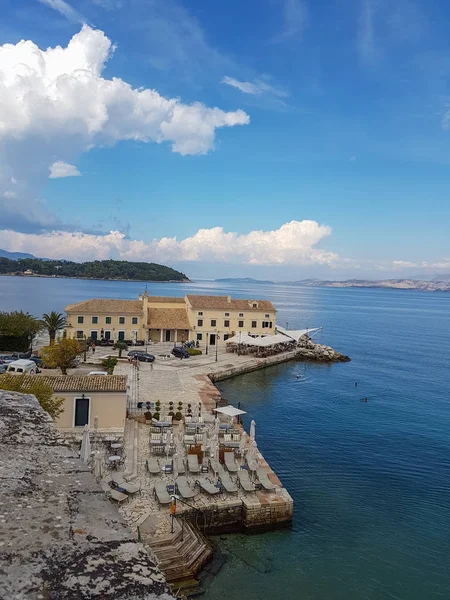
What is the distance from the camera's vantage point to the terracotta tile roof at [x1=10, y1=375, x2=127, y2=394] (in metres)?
22.1

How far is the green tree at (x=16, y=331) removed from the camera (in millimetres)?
41781

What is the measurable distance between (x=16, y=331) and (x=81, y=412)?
2290 cm

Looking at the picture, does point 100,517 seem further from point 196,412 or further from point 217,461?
point 196,412

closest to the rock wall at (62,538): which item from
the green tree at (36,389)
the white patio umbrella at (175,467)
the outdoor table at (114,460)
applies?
the white patio umbrella at (175,467)

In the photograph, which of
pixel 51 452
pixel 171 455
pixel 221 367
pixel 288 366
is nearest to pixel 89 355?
pixel 221 367

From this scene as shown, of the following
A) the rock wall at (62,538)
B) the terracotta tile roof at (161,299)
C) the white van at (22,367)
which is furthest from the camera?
the terracotta tile roof at (161,299)

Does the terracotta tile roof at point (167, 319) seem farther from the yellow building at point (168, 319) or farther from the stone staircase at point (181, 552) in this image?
the stone staircase at point (181, 552)

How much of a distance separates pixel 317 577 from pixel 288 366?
118 feet

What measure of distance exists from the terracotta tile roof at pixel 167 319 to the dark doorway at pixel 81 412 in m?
29.9

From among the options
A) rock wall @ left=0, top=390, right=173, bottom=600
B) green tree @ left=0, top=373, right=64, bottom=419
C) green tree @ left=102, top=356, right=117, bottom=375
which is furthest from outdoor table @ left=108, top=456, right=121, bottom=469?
green tree @ left=102, top=356, right=117, bottom=375

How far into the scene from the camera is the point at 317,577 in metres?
14.5

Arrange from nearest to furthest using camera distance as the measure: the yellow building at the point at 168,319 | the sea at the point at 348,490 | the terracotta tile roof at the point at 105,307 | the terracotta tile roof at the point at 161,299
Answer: the sea at the point at 348,490 → the terracotta tile roof at the point at 105,307 → the yellow building at the point at 168,319 → the terracotta tile roof at the point at 161,299

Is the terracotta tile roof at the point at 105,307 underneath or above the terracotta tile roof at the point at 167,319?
above

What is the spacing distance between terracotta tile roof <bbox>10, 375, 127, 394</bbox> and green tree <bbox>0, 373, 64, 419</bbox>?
561 mm
